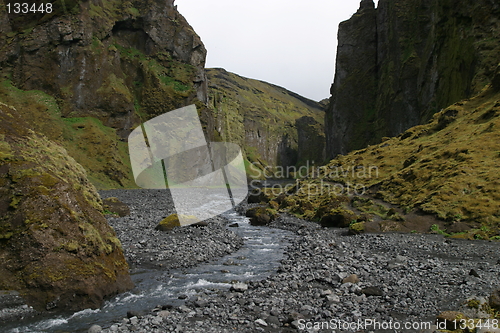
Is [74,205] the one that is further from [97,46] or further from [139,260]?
[97,46]

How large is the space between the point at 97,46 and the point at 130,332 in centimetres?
7881

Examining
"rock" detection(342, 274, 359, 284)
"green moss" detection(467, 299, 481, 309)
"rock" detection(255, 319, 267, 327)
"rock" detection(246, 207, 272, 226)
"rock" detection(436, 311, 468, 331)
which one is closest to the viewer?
"rock" detection(436, 311, 468, 331)

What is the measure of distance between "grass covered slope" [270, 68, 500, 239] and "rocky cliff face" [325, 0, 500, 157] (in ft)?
42.2


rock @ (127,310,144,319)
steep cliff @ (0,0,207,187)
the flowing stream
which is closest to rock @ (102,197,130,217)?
the flowing stream

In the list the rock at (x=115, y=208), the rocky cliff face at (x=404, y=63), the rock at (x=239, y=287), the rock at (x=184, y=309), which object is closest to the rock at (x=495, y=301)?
the rock at (x=239, y=287)

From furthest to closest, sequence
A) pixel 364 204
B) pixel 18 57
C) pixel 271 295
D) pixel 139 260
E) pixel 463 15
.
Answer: pixel 18 57 < pixel 463 15 < pixel 364 204 < pixel 139 260 < pixel 271 295

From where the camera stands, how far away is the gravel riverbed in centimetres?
966

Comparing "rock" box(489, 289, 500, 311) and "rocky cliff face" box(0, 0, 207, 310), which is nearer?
"rock" box(489, 289, 500, 311)

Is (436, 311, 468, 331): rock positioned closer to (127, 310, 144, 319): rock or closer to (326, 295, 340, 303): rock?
(326, 295, 340, 303): rock

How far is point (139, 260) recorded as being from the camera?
54.9 feet

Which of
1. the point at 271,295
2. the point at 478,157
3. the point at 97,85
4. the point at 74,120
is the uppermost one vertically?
the point at 97,85

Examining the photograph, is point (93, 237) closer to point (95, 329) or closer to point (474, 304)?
point (95, 329)

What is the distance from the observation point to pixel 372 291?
11.6 m

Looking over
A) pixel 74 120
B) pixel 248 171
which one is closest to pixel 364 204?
pixel 74 120
